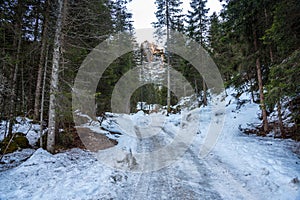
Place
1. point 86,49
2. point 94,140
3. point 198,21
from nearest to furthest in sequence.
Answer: point 94,140
point 86,49
point 198,21

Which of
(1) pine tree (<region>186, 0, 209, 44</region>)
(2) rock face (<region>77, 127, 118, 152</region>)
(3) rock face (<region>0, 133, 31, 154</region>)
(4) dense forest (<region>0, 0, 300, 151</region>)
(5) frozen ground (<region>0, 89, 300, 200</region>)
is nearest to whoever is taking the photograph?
(5) frozen ground (<region>0, 89, 300, 200</region>)

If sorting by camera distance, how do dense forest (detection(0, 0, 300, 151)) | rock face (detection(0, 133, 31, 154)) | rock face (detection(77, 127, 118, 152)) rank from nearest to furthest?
dense forest (detection(0, 0, 300, 151)) < rock face (detection(0, 133, 31, 154)) < rock face (detection(77, 127, 118, 152))

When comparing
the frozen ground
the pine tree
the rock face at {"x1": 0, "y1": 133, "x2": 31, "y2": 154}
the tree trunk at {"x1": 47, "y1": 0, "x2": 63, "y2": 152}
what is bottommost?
the frozen ground

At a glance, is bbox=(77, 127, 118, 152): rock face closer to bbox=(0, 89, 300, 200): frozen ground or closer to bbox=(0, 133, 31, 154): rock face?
bbox=(0, 89, 300, 200): frozen ground

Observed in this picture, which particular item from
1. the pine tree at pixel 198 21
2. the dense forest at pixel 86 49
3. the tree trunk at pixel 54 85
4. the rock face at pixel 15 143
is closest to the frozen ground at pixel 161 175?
the rock face at pixel 15 143

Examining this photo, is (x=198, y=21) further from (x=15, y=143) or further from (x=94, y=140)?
(x=15, y=143)

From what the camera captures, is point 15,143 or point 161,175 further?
point 15,143

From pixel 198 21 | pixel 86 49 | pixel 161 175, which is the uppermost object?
pixel 198 21

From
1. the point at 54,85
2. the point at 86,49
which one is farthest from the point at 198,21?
the point at 54,85

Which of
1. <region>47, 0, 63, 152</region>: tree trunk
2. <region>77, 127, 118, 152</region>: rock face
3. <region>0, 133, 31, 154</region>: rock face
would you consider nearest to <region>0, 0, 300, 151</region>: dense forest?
<region>47, 0, 63, 152</region>: tree trunk

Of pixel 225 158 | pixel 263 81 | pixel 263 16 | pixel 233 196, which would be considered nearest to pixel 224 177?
pixel 233 196

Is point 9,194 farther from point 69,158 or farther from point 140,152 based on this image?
point 140,152

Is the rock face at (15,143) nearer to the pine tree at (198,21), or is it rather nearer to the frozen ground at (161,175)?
the frozen ground at (161,175)

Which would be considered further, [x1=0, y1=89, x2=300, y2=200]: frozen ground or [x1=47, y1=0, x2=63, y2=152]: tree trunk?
[x1=47, y1=0, x2=63, y2=152]: tree trunk
